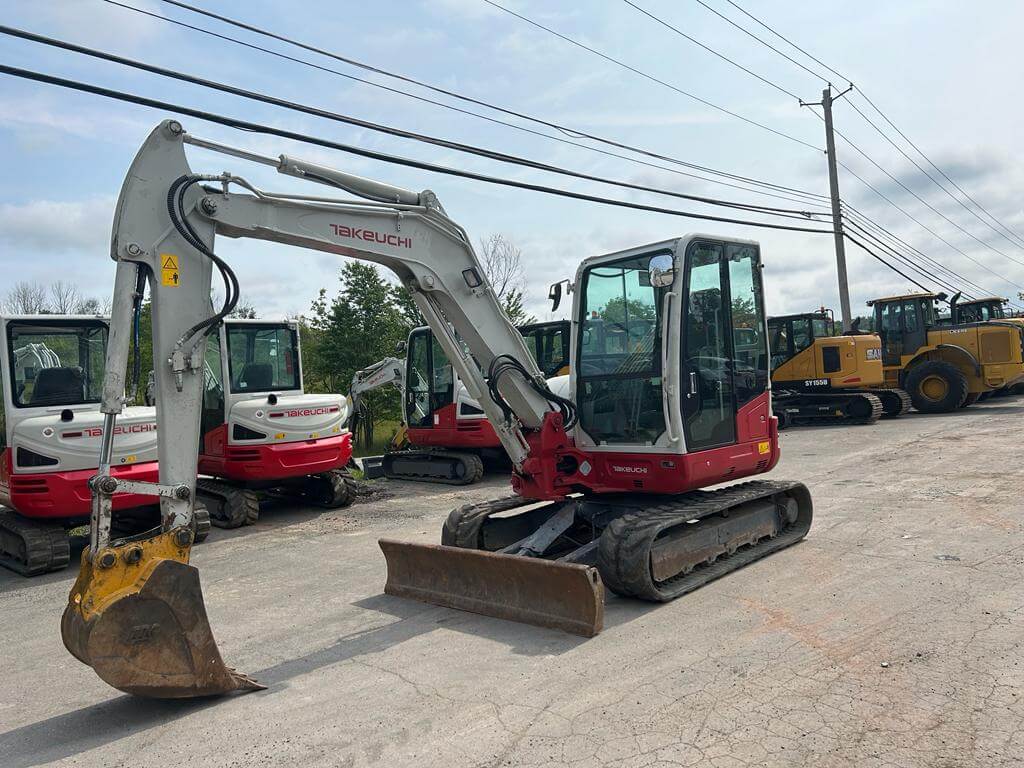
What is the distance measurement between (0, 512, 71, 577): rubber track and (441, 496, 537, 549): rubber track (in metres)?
4.38

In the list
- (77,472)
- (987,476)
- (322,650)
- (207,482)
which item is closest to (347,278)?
(207,482)

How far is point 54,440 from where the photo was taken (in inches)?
335

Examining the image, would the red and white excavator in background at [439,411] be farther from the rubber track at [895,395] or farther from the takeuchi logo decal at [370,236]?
the rubber track at [895,395]

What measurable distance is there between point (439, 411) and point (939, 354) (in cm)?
1462

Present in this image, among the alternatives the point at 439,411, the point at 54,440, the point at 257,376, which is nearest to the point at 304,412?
the point at 257,376

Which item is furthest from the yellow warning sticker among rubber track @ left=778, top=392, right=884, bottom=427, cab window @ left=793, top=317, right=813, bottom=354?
cab window @ left=793, top=317, right=813, bottom=354

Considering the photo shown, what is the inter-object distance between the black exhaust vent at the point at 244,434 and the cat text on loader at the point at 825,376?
1378cm

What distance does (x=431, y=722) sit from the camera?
4.30 meters

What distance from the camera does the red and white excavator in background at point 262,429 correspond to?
1078 cm

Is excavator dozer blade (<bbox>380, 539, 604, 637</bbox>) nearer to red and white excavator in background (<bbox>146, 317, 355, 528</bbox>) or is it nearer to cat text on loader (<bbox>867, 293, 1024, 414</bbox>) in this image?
red and white excavator in background (<bbox>146, 317, 355, 528</bbox>)

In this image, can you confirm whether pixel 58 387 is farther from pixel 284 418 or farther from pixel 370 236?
pixel 370 236

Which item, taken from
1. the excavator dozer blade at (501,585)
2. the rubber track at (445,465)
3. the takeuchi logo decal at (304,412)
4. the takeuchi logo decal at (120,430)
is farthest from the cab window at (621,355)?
the rubber track at (445,465)

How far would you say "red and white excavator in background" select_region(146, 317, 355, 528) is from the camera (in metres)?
10.8

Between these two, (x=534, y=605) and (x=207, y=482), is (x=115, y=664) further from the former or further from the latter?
(x=207, y=482)
